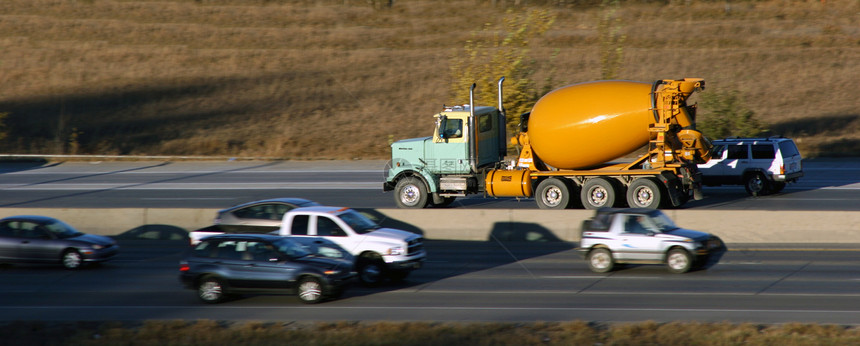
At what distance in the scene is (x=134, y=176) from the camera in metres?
39.7

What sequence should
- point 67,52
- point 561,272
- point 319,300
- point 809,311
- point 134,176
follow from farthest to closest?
point 67,52
point 134,176
point 561,272
point 319,300
point 809,311

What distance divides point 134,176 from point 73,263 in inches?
826

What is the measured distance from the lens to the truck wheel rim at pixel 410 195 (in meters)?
27.4

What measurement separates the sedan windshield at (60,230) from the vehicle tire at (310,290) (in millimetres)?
7337

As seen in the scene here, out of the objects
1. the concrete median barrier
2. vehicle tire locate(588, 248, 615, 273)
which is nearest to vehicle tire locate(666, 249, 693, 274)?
vehicle tire locate(588, 248, 615, 273)

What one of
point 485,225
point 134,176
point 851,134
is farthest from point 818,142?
point 134,176

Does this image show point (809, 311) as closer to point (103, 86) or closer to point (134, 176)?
point (134, 176)

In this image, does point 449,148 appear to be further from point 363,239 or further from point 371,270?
point 371,270

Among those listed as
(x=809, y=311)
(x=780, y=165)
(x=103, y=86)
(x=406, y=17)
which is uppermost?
(x=406, y=17)

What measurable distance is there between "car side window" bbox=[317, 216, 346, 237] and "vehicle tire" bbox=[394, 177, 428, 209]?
8.86 meters

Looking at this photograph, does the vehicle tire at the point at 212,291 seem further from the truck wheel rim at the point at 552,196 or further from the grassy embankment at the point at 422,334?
the truck wheel rim at the point at 552,196

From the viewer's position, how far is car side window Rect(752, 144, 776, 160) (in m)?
28.6

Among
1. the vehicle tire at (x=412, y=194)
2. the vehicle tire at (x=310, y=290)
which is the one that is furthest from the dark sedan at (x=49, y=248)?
the vehicle tire at (x=412, y=194)

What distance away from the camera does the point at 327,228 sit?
1867 centimetres
